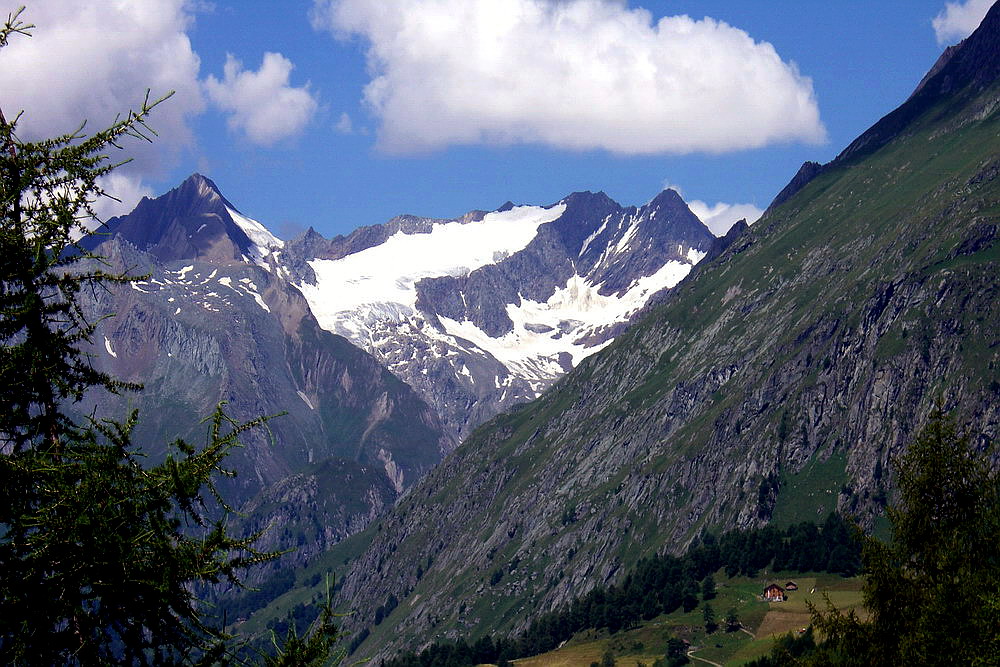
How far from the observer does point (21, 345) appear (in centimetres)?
2188

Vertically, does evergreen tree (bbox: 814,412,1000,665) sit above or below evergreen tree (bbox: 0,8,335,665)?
below

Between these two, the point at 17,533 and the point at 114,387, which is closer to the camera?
the point at 17,533

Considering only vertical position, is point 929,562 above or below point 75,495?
below

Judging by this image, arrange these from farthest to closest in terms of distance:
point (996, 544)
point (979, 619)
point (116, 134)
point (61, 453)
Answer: point (996, 544) → point (979, 619) → point (116, 134) → point (61, 453)

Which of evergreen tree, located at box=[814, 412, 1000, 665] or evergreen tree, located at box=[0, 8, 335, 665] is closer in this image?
evergreen tree, located at box=[0, 8, 335, 665]

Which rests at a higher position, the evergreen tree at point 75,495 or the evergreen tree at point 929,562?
the evergreen tree at point 75,495

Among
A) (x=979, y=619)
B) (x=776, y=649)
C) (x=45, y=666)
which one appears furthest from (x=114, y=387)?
(x=776, y=649)

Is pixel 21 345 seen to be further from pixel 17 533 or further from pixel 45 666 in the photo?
pixel 45 666

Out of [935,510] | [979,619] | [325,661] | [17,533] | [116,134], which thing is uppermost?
[116,134]

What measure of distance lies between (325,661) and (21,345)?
8.70 meters

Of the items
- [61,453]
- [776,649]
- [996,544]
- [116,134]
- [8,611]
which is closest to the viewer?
[8,611]

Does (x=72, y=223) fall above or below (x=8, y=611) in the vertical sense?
above

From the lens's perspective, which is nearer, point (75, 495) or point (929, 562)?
point (75, 495)

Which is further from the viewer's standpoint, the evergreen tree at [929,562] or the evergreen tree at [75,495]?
the evergreen tree at [929,562]
